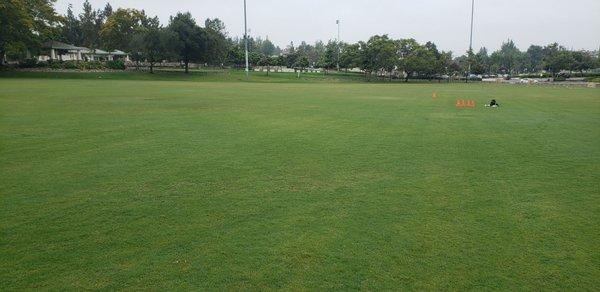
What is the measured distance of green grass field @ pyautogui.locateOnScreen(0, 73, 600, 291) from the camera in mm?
4180

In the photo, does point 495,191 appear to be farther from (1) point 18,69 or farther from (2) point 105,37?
(2) point 105,37

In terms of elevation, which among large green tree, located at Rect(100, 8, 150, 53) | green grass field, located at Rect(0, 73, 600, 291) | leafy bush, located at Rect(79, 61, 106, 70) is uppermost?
large green tree, located at Rect(100, 8, 150, 53)

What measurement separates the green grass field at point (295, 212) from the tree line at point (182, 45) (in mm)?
48680

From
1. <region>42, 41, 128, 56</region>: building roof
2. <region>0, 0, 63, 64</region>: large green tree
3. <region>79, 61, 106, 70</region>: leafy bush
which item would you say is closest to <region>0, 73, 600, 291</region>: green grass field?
<region>0, 0, 63, 64</region>: large green tree

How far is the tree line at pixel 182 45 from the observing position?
169 ft

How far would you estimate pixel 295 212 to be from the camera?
230 inches

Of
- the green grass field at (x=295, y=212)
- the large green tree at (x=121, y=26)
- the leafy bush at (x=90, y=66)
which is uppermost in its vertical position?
the large green tree at (x=121, y=26)

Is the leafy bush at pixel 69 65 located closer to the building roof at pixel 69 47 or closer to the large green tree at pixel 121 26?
the building roof at pixel 69 47

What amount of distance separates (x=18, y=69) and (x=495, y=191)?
205 ft

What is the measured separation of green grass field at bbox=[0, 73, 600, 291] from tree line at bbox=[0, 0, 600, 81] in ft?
160

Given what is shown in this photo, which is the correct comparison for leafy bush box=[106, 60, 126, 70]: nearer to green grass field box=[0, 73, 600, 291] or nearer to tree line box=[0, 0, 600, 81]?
tree line box=[0, 0, 600, 81]

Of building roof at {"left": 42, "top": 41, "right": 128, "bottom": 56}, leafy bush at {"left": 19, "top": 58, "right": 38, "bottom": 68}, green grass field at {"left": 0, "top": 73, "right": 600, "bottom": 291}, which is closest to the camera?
green grass field at {"left": 0, "top": 73, "right": 600, "bottom": 291}

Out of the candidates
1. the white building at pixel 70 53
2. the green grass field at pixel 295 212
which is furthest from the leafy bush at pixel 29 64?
the green grass field at pixel 295 212

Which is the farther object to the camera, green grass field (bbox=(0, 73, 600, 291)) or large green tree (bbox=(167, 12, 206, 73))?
large green tree (bbox=(167, 12, 206, 73))
